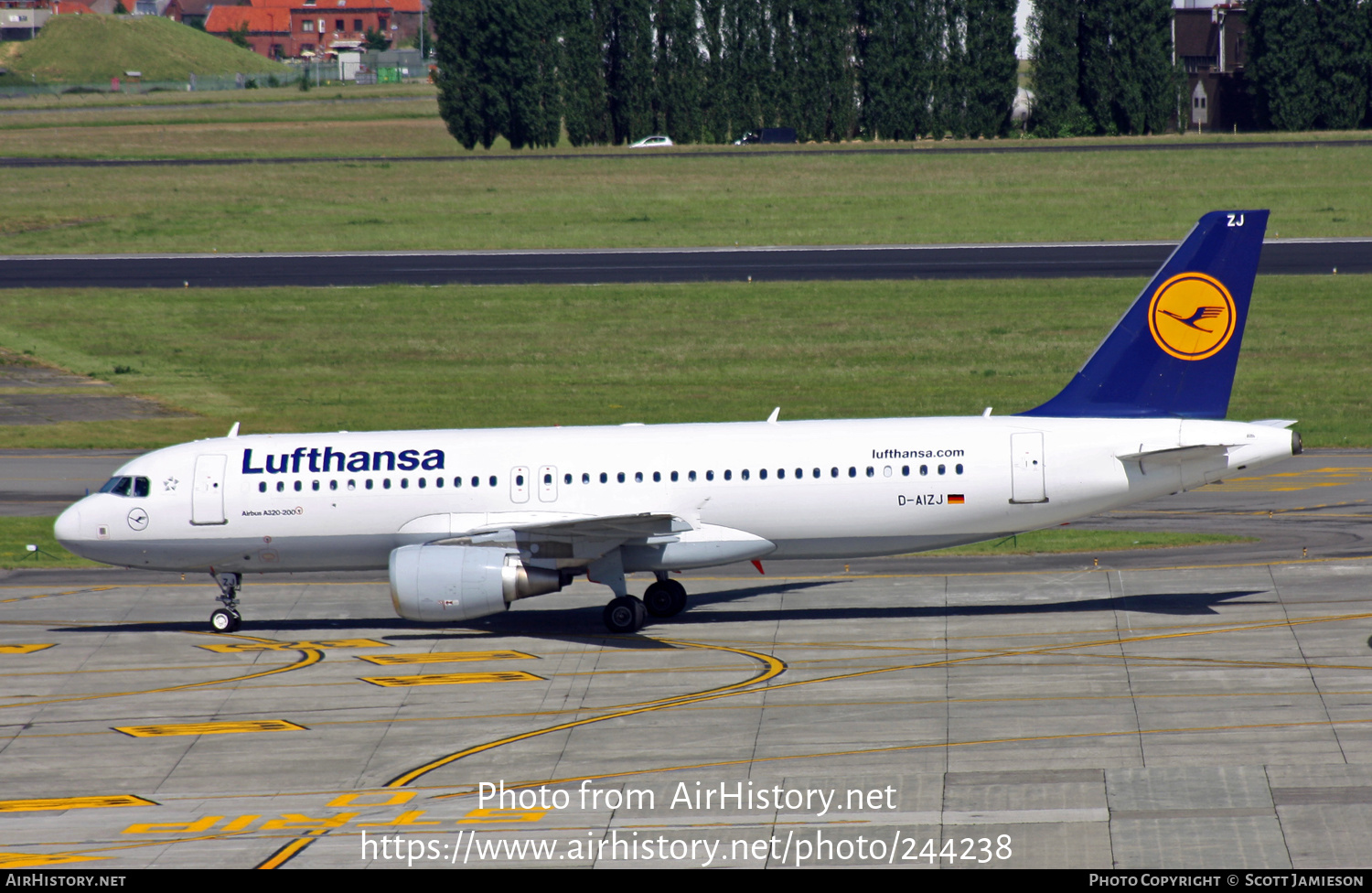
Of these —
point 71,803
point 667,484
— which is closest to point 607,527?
point 667,484

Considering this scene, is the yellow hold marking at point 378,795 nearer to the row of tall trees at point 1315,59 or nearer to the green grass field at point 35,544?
the green grass field at point 35,544

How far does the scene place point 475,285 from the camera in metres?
72.4

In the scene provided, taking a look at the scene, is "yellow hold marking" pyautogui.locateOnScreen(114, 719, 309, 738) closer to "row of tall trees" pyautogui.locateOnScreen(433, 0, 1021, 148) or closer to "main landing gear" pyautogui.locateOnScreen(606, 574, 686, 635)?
"main landing gear" pyautogui.locateOnScreen(606, 574, 686, 635)

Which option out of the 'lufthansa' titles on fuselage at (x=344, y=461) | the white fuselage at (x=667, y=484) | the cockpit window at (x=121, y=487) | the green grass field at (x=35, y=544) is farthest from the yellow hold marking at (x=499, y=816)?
the green grass field at (x=35, y=544)

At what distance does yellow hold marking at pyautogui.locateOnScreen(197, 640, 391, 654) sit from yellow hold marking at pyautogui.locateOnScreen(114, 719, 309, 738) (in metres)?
4.64

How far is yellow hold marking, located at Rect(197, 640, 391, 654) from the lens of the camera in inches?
1218

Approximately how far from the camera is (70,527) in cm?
3206

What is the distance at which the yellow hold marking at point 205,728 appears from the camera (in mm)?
25766

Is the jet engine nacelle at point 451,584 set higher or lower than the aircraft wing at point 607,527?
lower

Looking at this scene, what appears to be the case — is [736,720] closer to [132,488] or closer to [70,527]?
[132,488]

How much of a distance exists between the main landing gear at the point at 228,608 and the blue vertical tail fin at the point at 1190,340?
18.2m

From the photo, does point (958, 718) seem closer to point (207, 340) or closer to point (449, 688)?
point (449, 688)

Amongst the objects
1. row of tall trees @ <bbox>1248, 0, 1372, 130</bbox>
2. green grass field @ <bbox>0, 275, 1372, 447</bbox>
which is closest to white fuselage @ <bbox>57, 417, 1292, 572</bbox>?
green grass field @ <bbox>0, 275, 1372, 447</bbox>

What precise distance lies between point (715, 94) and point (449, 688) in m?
99.5
